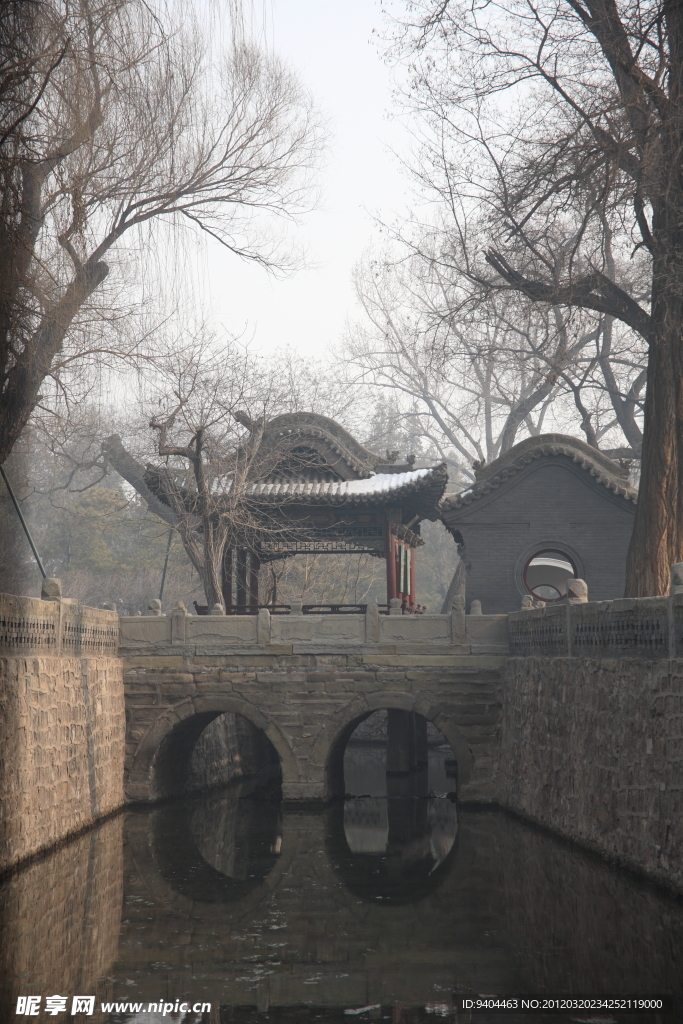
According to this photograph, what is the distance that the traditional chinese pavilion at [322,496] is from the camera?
20516 millimetres

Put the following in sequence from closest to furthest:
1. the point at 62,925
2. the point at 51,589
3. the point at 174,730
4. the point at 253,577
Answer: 1. the point at 62,925
2. the point at 51,589
3. the point at 174,730
4. the point at 253,577

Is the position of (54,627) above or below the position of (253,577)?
below

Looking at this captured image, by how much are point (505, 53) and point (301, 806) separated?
41.9 ft

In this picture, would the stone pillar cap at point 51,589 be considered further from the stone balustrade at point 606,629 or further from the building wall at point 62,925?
the stone balustrade at point 606,629

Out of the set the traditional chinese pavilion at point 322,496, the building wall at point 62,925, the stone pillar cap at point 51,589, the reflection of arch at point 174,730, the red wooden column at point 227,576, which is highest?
the traditional chinese pavilion at point 322,496

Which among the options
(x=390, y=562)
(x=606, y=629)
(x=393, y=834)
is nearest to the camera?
(x=606, y=629)

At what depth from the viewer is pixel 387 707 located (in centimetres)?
1698

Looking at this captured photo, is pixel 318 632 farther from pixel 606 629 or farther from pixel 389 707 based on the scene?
pixel 606 629

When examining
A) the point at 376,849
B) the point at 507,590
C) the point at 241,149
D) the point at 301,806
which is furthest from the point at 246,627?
the point at 241,149

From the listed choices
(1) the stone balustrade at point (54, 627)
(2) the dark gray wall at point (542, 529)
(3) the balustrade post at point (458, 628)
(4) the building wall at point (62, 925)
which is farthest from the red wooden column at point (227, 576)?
(4) the building wall at point (62, 925)

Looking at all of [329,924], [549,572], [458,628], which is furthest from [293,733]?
[549,572]

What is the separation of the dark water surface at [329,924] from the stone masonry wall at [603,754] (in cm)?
42

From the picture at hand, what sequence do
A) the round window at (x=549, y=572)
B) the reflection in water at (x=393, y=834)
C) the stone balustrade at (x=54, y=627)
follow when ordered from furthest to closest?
the round window at (x=549, y=572) → the reflection in water at (x=393, y=834) → the stone balustrade at (x=54, y=627)

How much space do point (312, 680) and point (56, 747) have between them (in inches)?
207
